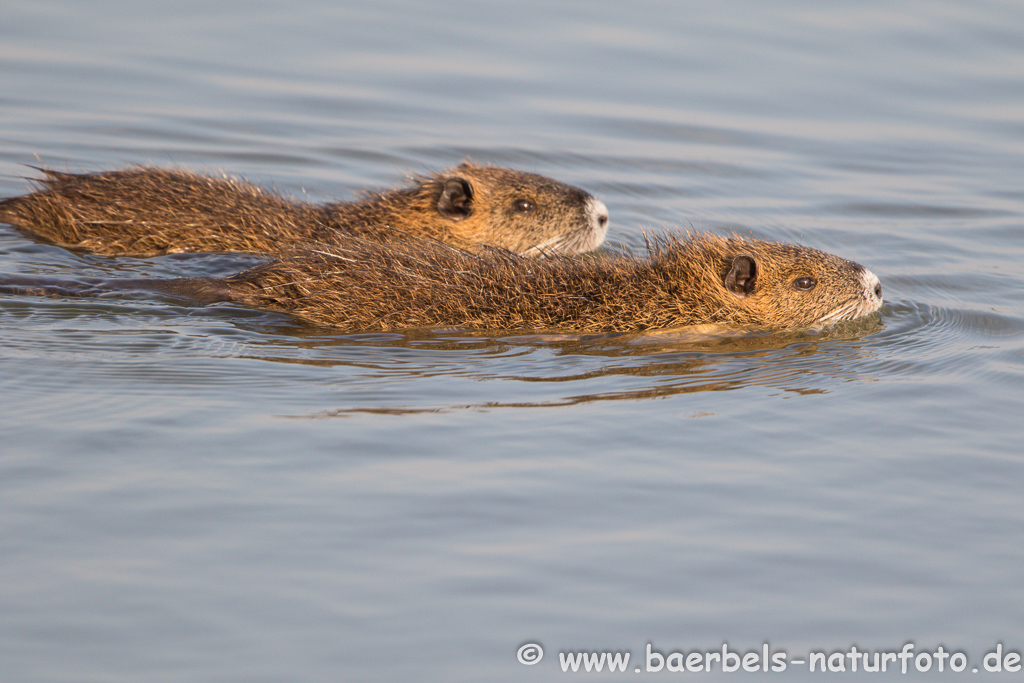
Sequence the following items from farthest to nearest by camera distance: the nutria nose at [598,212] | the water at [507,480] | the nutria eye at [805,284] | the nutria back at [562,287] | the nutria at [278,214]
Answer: the nutria nose at [598,212] → the nutria at [278,214] → the nutria eye at [805,284] → the nutria back at [562,287] → the water at [507,480]

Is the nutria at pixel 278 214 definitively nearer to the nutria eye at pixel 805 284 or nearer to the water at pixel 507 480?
the water at pixel 507 480

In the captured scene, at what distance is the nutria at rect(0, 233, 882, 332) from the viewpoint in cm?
605

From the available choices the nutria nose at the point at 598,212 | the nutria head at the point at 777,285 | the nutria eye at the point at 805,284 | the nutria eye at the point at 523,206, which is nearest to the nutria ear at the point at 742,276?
the nutria head at the point at 777,285

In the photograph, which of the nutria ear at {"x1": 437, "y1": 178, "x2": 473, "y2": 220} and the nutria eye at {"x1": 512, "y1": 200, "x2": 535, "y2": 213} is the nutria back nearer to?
the nutria ear at {"x1": 437, "y1": 178, "x2": 473, "y2": 220}

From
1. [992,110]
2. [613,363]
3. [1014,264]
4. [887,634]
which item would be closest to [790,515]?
[887,634]

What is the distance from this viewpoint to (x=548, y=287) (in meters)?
6.15

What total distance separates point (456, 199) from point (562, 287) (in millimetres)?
1581

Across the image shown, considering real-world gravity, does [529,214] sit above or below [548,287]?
above

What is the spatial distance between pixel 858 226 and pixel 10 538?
257 inches

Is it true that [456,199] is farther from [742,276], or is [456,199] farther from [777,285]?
[777,285]

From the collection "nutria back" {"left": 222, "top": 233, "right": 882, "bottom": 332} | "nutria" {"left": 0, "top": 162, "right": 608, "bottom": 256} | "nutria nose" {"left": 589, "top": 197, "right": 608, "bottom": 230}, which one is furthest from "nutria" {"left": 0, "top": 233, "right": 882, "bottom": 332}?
"nutria nose" {"left": 589, "top": 197, "right": 608, "bottom": 230}

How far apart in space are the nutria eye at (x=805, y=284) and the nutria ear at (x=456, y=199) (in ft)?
6.86

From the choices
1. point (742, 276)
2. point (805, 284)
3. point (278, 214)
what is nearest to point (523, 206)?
Result: point (278, 214)

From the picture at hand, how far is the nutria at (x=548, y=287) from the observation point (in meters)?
6.05
